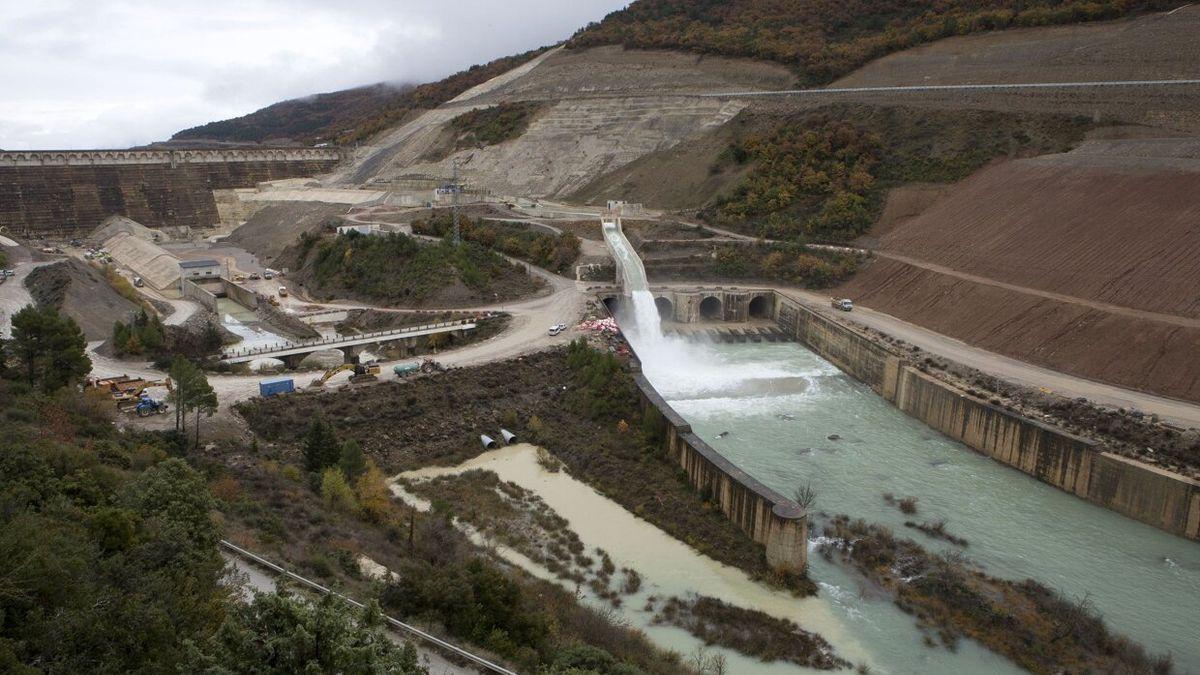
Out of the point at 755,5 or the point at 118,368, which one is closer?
the point at 118,368

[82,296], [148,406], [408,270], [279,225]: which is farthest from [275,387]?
[279,225]

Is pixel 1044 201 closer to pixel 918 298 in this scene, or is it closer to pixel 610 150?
pixel 918 298

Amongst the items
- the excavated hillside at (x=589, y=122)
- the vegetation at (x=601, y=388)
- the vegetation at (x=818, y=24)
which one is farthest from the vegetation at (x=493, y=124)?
the vegetation at (x=601, y=388)

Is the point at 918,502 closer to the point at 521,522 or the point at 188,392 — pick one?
the point at 521,522

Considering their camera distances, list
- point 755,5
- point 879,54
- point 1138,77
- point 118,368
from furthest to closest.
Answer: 1. point 755,5
2. point 879,54
3. point 1138,77
4. point 118,368

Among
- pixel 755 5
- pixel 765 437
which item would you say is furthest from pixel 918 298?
pixel 755 5

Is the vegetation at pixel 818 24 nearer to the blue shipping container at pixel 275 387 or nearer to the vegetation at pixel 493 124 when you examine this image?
the vegetation at pixel 493 124
